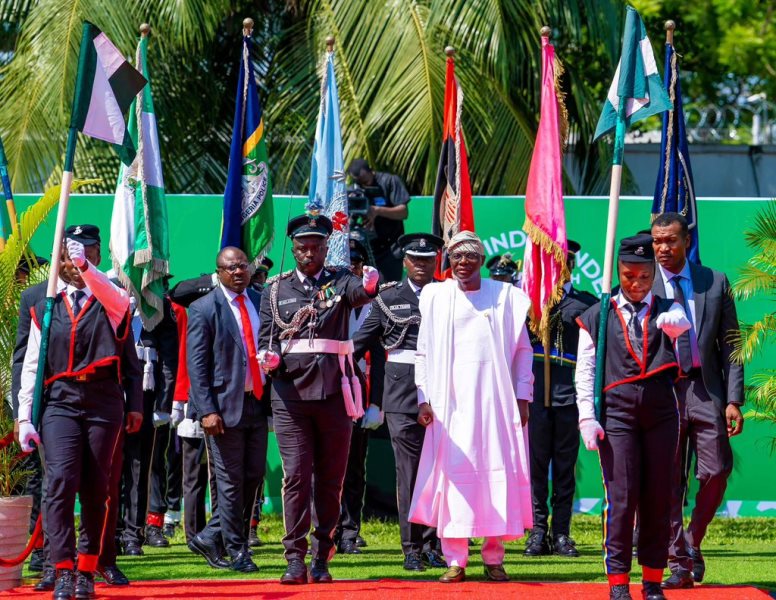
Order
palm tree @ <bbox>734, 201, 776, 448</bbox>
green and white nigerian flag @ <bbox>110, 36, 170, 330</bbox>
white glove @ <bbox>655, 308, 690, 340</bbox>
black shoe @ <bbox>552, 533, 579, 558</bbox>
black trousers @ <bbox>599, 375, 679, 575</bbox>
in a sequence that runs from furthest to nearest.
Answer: green and white nigerian flag @ <bbox>110, 36, 170, 330</bbox>, black shoe @ <bbox>552, 533, 579, 558</bbox>, palm tree @ <bbox>734, 201, 776, 448</bbox>, black trousers @ <bbox>599, 375, 679, 575</bbox>, white glove @ <bbox>655, 308, 690, 340</bbox>

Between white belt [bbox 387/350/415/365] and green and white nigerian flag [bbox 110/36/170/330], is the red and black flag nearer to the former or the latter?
white belt [bbox 387/350/415/365]

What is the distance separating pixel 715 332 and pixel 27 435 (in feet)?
14.0

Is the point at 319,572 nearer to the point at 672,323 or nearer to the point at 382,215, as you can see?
the point at 672,323

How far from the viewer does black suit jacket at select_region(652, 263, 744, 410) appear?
881cm

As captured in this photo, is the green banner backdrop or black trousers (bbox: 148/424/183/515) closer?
black trousers (bbox: 148/424/183/515)

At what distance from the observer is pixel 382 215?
12.2m

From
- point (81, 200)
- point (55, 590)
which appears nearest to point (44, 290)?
point (55, 590)

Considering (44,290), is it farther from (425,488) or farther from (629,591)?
(629,591)

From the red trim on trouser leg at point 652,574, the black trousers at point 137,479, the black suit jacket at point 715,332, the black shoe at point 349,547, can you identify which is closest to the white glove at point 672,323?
the black suit jacket at point 715,332

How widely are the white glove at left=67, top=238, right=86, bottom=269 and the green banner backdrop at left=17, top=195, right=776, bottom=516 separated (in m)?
4.30

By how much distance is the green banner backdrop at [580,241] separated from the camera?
12156mm

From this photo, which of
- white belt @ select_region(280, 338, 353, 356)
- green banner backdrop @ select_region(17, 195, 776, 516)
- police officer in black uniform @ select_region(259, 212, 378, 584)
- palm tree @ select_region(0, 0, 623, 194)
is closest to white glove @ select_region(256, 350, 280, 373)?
police officer in black uniform @ select_region(259, 212, 378, 584)

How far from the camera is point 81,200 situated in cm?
1244

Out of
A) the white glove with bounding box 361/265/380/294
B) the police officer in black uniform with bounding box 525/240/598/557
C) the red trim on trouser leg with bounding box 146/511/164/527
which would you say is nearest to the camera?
the white glove with bounding box 361/265/380/294
